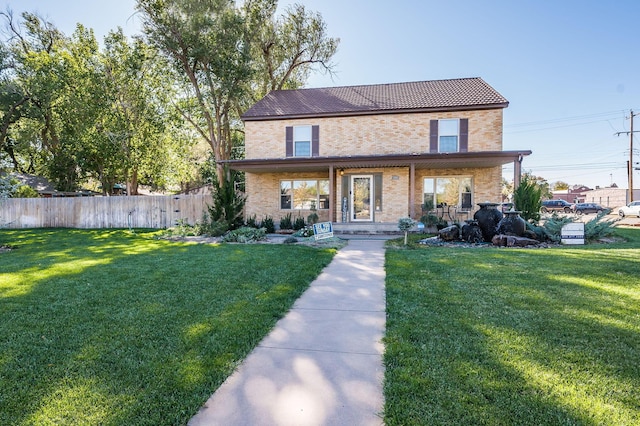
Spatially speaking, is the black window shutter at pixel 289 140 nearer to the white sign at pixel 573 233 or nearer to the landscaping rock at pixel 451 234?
the landscaping rock at pixel 451 234

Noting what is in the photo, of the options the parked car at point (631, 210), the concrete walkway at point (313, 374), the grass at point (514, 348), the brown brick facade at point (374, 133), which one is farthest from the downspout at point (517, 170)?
the parked car at point (631, 210)

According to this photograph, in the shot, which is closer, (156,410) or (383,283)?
(156,410)

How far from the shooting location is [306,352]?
325cm

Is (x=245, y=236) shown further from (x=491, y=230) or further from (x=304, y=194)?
(x=491, y=230)

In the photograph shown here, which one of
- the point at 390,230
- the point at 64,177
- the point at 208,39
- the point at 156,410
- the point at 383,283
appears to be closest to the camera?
the point at 156,410

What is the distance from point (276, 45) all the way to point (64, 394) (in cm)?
2465

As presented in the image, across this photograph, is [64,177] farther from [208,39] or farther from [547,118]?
[547,118]

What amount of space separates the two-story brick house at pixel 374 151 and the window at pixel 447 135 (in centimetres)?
4

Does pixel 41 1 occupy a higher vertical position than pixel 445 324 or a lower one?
higher

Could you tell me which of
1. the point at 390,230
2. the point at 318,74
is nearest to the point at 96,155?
the point at 318,74

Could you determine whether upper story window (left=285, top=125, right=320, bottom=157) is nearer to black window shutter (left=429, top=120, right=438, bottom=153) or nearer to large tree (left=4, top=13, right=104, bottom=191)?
black window shutter (left=429, top=120, right=438, bottom=153)

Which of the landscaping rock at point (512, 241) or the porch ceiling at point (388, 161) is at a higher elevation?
the porch ceiling at point (388, 161)

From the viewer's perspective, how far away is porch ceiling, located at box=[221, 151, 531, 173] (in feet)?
42.7

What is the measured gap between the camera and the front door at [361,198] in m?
16.0
